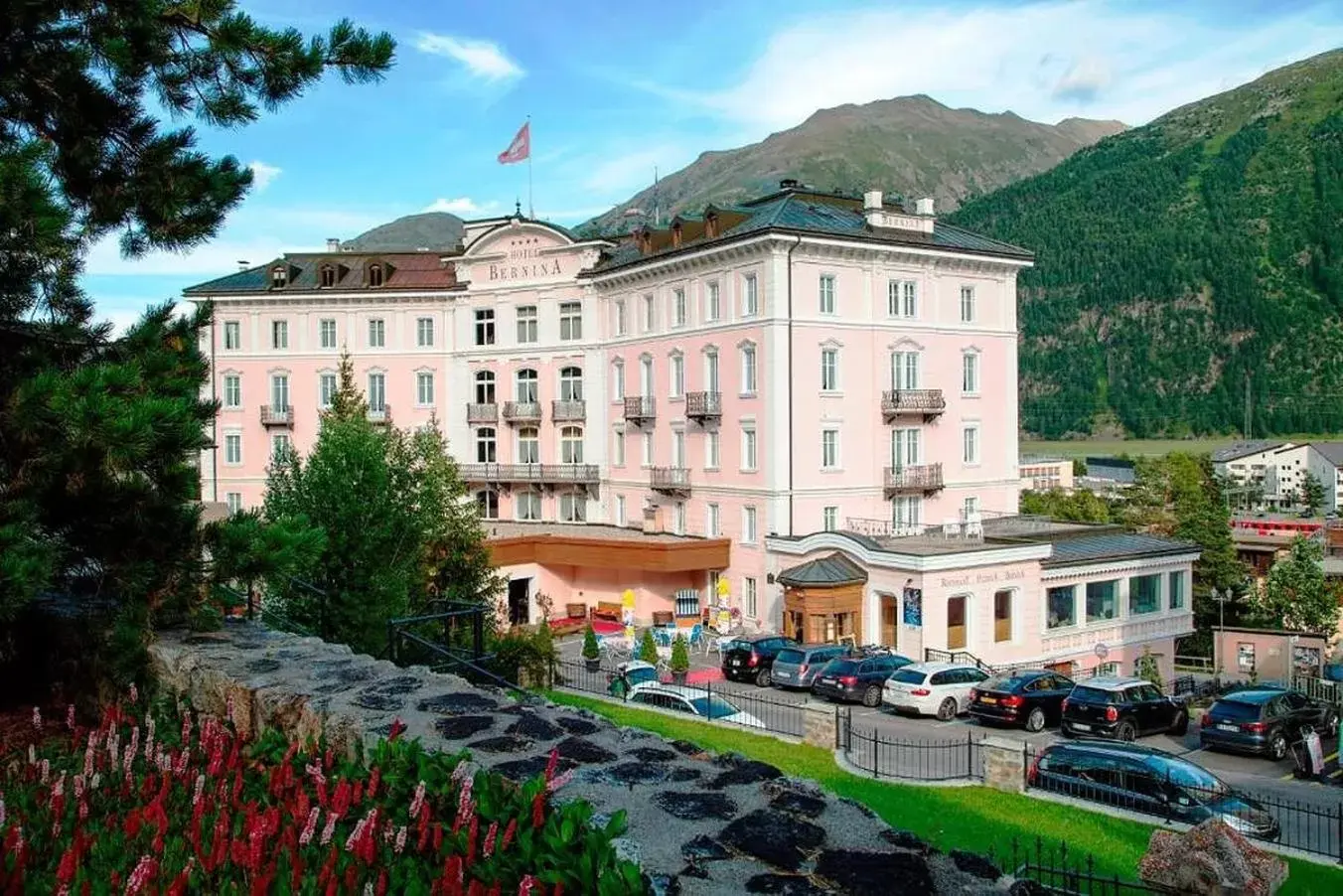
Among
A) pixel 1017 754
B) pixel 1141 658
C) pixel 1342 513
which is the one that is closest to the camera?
pixel 1017 754

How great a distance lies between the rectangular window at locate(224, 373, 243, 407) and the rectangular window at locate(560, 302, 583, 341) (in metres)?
16.8

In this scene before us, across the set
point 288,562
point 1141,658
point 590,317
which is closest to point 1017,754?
point 288,562

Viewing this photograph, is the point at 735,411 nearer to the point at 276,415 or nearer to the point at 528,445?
the point at 528,445

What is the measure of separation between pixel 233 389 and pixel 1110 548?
40.7m

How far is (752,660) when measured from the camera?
31.1m

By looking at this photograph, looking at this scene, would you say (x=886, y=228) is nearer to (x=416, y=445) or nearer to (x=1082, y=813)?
(x=416, y=445)

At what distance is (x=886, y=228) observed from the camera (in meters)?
43.1

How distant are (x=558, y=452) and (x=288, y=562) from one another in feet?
134

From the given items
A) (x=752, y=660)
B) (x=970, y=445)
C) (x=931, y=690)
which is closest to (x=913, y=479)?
(x=970, y=445)

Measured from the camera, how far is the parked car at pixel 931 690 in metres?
26.4

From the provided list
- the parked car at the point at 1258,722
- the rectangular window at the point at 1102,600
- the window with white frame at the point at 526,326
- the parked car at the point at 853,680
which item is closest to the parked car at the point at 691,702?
the parked car at the point at 853,680

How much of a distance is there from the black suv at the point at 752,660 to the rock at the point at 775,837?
969 inches

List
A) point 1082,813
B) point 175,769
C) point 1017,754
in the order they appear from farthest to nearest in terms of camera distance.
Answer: point 1017,754 → point 1082,813 → point 175,769

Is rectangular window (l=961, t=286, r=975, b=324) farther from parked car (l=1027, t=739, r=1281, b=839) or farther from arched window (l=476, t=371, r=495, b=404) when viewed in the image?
parked car (l=1027, t=739, r=1281, b=839)
